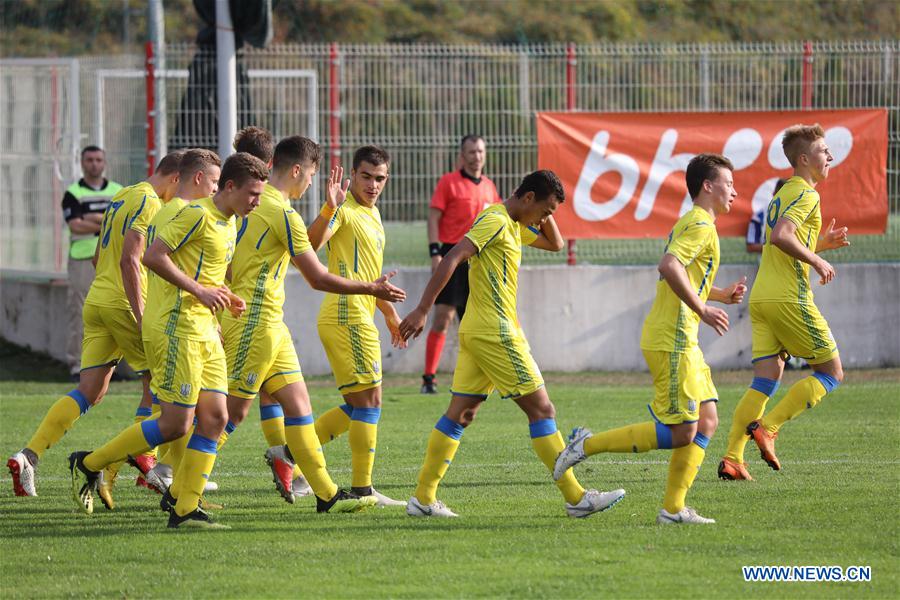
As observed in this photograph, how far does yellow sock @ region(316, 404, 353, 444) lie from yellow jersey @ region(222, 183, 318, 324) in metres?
1.15

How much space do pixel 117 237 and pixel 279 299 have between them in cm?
145

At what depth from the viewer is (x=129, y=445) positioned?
7480 millimetres

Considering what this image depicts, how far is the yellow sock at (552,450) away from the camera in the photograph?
7.51 metres

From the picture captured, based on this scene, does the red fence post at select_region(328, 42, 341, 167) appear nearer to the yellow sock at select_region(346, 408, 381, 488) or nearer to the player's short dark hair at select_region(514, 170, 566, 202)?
the yellow sock at select_region(346, 408, 381, 488)

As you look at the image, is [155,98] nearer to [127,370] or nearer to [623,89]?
[127,370]

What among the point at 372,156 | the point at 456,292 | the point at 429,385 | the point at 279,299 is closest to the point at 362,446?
the point at 279,299

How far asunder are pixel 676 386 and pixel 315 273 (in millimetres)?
2014

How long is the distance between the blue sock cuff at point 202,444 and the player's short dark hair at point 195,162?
146 cm

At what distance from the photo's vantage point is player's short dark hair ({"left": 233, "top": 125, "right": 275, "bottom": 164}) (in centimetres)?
838

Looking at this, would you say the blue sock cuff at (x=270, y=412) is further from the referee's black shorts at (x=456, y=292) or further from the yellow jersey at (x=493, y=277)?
the referee's black shorts at (x=456, y=292)

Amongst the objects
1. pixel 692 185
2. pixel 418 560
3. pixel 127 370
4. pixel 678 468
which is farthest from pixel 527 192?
pixel 127 370

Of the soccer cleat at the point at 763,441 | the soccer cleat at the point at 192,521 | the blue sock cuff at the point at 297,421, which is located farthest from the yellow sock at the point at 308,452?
the soccer cleat at the point at 763,441

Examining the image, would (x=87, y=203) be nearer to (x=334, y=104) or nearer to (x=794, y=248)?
(x=334, y=104)

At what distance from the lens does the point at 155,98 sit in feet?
48.3
